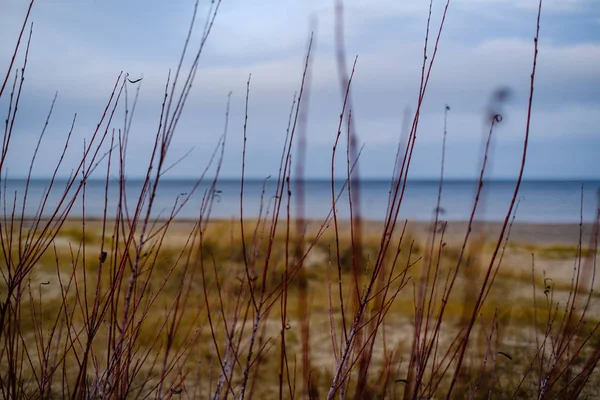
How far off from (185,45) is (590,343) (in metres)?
6.63

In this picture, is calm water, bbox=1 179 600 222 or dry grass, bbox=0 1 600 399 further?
calm water, bbox=1 179 600 222

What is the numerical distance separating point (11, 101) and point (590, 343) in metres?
6.90

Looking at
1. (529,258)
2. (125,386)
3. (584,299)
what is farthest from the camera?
(529,258)

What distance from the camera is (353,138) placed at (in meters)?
1.50

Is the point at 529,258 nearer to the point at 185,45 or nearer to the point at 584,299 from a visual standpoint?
the point at 584,299

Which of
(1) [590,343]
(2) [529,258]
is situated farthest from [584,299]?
(2) [529,258]

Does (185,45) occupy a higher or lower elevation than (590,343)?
higher

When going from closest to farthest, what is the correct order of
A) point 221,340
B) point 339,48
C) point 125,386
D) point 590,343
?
1. point 339,48
2. point 125,386
3. point 590,343
4. point 221,340

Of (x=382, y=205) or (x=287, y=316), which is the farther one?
(x=382, y=205)

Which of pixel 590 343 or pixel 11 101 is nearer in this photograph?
pixel 11 101

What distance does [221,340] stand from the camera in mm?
7988

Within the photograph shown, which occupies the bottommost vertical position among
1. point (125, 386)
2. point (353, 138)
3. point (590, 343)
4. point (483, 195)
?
point (590, 343)

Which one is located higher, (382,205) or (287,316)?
(382,205)

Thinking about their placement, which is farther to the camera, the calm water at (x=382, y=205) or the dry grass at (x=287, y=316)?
the calm water at (x=382, y=205)
